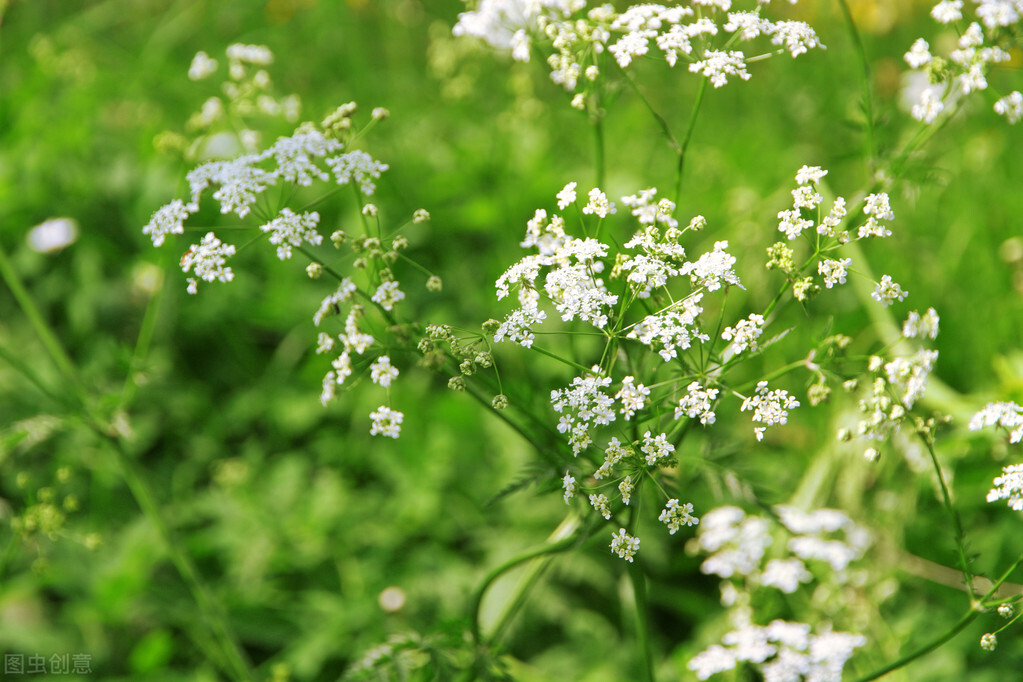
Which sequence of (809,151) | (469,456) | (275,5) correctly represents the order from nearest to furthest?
(469,456), (809,151), (275,5)

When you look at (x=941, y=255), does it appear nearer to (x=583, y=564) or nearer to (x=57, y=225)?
(x=583, y=564)

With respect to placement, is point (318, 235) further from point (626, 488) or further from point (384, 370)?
point (626, 488)

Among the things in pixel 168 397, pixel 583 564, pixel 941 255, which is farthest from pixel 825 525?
pixel 168 397

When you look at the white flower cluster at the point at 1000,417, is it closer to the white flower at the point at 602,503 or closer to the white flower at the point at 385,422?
the white flower at the point at 602,503

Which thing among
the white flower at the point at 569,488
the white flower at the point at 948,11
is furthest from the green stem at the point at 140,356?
the white flower at the point at 948,11

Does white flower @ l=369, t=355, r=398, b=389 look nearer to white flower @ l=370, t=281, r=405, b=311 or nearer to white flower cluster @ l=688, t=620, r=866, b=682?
white flower @ l=370, t=281, r=405, b=311

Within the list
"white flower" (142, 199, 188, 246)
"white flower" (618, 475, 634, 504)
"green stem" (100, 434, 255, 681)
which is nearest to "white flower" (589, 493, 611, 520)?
"white flower" (618, 475, 634, 504)

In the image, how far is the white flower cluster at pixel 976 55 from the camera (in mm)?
1950

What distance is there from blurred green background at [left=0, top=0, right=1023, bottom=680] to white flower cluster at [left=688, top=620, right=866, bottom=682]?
42 cm

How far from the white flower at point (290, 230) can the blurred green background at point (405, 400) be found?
85cm

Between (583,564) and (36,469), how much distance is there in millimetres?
2850

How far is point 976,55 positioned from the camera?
2027mm

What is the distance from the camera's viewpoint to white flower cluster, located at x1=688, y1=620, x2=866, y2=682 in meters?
2.12

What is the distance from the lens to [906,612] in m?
3.00
